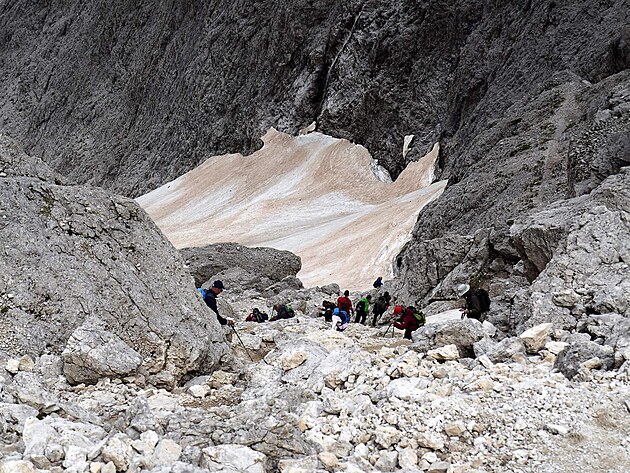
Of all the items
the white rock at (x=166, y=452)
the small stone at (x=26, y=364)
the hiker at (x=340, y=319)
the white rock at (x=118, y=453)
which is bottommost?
the hiker at (x=340, y=319)

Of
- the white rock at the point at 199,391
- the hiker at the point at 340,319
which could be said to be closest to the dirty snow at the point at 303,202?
the hiker at the point at 340,319

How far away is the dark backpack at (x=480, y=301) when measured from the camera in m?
13.5

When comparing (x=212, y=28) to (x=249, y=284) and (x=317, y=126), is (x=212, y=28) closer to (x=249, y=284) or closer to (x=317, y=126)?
(x=317, y=126)

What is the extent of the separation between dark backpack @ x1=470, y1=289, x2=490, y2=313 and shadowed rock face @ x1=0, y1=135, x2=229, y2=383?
4.97 metres

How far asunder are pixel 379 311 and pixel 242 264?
1283 cm

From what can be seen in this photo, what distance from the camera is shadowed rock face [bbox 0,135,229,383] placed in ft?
32.0

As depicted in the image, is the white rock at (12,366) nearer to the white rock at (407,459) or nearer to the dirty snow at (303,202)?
the white rock at (407,459)

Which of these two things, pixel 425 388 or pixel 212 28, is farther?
pixel 212 28

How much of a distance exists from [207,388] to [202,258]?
20.7 m

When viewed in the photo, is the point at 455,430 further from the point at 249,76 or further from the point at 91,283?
the point at 249,76

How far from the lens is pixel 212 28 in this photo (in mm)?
70938

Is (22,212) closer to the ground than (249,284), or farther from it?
farther from it

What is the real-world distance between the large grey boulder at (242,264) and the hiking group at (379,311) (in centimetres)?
730

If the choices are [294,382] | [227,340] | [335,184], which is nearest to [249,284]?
[227,340]
